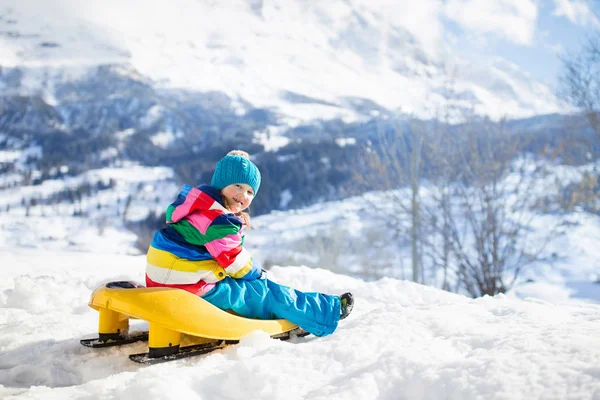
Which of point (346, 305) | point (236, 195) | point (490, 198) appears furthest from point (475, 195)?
point (236, 195)

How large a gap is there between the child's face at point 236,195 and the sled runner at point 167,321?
0.62 metres

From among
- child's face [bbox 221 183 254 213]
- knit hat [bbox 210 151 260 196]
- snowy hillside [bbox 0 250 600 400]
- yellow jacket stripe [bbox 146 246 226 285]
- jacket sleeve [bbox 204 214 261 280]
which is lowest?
snowy hillside [bbox 0 250 600 400]

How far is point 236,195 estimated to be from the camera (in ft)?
9.27

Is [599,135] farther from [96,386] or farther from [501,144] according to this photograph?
[96,386]

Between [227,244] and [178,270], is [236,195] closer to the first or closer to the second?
[227,244]

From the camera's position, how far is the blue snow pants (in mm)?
2793

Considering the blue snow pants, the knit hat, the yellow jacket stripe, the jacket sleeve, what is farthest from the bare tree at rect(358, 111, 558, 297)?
the yellow jacket stripe

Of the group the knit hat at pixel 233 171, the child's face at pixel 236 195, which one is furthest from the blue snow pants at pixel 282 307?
the knit hat at pixel 233 171

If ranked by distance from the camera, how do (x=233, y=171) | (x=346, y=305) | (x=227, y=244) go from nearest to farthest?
(x=227, y=244)
(x=233, y=171)
(x=346, y=305)

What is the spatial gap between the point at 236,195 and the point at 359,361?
1.26 meters

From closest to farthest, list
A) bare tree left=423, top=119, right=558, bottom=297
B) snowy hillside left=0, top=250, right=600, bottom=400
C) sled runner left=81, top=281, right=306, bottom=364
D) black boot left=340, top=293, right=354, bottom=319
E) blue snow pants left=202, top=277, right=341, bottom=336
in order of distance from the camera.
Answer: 1. snowy hillside left=0, top=250, right=600, bottom=400
2. sled runner left=81, top=281, right=306, bottom=364
3. blue snow pants left=202, top=277, right=341, bottom=336
4. black boot left=340, top=293, right=354, bottom=319
5. bare tree left=423, top=119, right=558, bottom=297

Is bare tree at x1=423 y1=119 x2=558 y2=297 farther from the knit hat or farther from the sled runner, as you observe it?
the sled runner

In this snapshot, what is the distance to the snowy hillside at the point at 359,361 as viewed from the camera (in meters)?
1.70

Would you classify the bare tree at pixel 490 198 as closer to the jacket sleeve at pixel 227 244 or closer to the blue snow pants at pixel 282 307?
the blue snow pants at pixel 282 307
